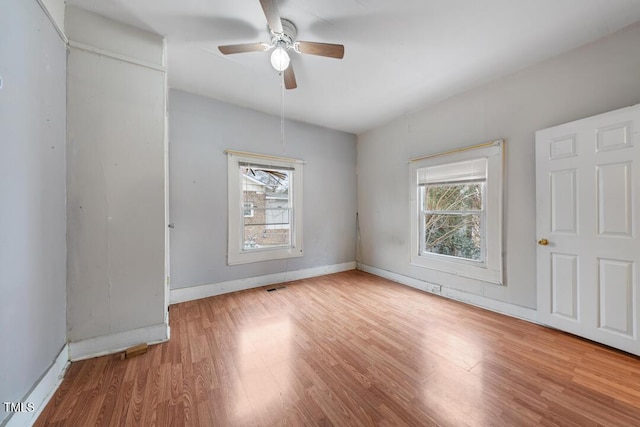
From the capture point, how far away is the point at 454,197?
3.14m

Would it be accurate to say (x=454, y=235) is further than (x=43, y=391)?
Yes

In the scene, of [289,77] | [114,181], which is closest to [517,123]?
[289,77]

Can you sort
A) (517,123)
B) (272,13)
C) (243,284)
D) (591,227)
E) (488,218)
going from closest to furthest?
(272,13), (591,227), (517,123), (488,218), (243,284)

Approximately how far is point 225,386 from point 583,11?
380 cm

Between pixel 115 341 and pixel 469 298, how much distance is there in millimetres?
3731

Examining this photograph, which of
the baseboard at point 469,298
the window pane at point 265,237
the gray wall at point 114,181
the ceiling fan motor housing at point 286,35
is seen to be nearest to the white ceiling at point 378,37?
the ceiling fan motor housing at point 286,35

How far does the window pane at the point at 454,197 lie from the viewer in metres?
2.91

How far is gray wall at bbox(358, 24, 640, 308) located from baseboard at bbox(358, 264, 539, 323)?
6cm

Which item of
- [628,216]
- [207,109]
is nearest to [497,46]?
[628,216]

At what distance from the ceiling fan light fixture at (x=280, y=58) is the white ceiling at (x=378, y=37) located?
0.21m

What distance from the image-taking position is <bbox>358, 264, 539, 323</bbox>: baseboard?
2.44 meters

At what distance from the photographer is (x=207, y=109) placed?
3.16 metres

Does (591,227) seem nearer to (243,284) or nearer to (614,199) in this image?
(614,199)

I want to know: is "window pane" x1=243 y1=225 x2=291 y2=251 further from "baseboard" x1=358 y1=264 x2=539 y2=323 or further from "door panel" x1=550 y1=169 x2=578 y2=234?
"door panel" x1=550 y1=169 x2=578 y2=234
